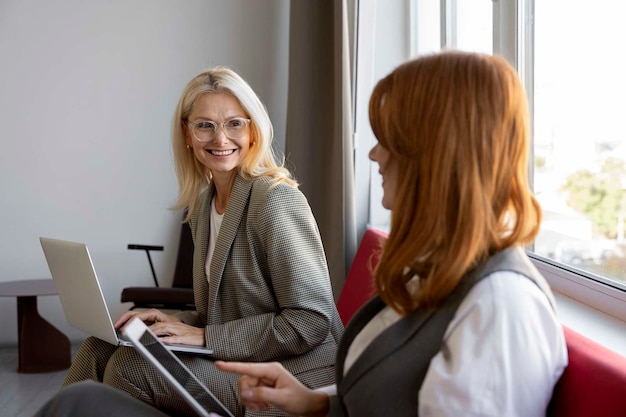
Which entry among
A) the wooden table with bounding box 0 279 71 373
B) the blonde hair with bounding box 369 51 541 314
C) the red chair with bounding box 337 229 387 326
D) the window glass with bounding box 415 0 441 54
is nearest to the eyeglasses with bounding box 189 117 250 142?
the red chair with bounding box 337 229 387 326

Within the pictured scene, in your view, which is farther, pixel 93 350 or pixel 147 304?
pixel 147 304

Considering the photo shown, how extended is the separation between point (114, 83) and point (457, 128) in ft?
12.8

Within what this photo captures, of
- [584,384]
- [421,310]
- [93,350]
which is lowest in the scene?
[93,350]

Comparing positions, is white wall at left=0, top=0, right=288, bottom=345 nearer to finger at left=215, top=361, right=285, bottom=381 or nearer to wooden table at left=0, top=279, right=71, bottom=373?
wooden table at left=0, top=279, right=71, bottom=373

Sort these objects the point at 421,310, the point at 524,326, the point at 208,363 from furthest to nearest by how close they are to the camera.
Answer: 1. the point at 208,363
2. the point at 421,310
3. the point at 524,326

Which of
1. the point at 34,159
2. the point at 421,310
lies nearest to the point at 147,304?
the point at 34,159

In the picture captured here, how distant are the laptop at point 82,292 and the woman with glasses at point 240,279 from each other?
67 millimetres

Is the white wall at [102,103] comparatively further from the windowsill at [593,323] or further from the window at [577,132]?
the windowsill at [593,323]

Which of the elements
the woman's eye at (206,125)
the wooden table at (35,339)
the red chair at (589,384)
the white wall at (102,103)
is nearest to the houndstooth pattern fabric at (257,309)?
the woman's eye at (206,125)

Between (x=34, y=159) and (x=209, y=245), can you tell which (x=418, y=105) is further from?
(x=34, y=159)

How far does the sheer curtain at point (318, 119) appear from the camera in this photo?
3736 mm

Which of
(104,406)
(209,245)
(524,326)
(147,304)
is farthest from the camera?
(147,304)

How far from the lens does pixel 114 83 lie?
15.7ft

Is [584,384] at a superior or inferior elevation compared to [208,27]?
inferior
